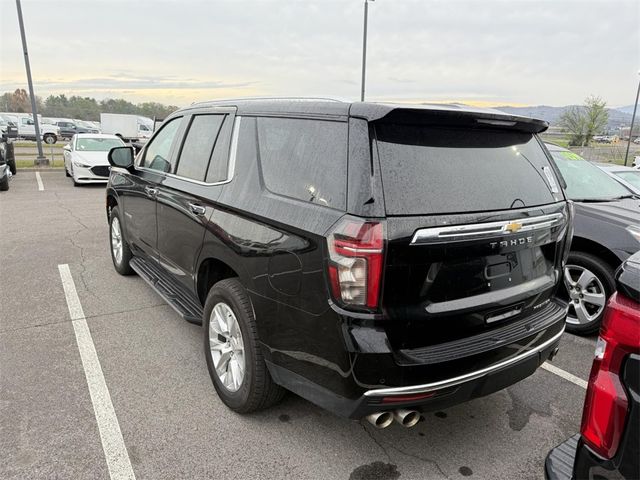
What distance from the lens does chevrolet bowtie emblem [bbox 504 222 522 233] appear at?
2.29 meters

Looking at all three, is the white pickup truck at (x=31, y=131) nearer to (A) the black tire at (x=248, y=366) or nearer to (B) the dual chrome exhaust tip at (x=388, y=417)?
(A) the black tire at (x=248, y=366)

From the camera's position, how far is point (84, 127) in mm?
42938

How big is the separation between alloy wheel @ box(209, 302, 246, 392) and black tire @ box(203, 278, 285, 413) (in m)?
0.06

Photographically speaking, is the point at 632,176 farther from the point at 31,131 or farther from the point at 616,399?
the point at 31,131

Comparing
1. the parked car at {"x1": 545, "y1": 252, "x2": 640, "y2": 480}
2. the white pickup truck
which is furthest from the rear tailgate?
the white pickup truck

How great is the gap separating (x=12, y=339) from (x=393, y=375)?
11.2 ft

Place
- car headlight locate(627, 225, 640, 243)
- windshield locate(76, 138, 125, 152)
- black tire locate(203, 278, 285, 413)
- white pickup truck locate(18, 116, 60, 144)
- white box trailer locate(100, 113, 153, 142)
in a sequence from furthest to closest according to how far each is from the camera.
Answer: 1. white pickup truck locate(18, 116, 60, 144)
2. white box trailer locate(100, 113, 153, 142)
3. windshield locate(76, 138, 125, 152)
4. car headlight locate(627, 225, 640, 243)
5. black tire locate(203, 278, 285, 413)

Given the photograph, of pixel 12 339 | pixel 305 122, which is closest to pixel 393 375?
pixel 305 122

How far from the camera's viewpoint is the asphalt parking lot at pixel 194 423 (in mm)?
2475

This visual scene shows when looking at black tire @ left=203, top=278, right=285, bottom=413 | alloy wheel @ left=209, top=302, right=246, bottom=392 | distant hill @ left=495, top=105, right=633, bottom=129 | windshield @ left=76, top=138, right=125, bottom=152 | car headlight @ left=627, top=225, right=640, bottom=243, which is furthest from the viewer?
windshield @ left=76, top=138, right=125, bottom=152

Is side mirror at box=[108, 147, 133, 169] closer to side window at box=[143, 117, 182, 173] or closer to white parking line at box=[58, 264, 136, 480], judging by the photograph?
side window at box=[143, 117, 182, 173]

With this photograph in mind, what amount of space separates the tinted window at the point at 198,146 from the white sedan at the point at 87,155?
10.1 m

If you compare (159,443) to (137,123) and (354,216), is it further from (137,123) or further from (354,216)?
(137,123)

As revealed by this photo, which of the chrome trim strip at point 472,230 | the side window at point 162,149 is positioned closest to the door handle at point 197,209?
the side window at point 162,149
